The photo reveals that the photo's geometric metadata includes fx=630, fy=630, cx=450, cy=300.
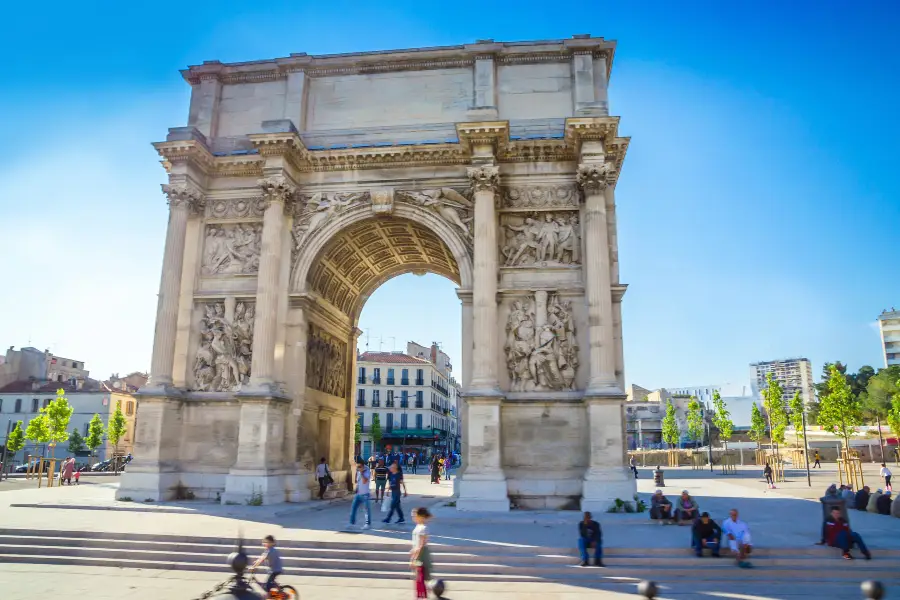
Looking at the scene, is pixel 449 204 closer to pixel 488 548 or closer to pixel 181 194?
pixel 181 194

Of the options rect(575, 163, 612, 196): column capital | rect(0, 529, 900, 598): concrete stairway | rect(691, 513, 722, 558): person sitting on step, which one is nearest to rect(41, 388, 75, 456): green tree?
rect(0, 529, 900, 598): concrete stairway

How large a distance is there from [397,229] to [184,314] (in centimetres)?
721

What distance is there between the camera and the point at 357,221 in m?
19.8

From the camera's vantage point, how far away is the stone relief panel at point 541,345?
1773cm

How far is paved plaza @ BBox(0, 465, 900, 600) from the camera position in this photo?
9.09m

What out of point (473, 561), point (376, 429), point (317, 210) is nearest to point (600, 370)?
point (473, 561)

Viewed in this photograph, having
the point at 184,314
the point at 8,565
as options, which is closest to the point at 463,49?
the point at 184,314

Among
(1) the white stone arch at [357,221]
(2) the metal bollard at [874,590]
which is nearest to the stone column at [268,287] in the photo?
(1) the white stone arch at [357,221]

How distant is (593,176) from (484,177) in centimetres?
315

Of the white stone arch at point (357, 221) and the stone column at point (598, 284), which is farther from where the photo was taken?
the white stone arch at point (357, 221)

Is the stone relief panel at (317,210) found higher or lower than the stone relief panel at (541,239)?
higher

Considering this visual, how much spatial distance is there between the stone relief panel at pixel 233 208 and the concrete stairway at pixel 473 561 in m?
11.2

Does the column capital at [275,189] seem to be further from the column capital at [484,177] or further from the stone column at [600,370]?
the stone column at [600,370]

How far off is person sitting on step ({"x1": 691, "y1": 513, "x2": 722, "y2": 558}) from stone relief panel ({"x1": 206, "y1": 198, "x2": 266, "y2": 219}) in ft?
51.0
